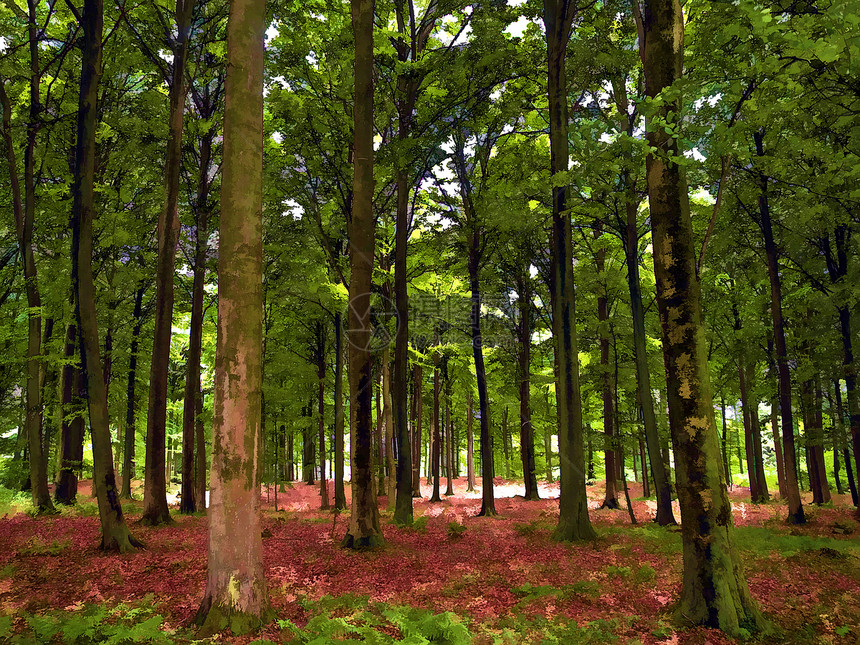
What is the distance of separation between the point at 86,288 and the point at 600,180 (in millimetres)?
13313

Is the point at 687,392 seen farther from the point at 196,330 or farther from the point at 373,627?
the point at 196,330

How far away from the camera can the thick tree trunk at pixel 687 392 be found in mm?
5707

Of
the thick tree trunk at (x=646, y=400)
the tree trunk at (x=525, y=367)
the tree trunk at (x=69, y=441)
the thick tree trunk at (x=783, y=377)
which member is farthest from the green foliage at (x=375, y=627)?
the tree trunk at (x=525, y=367)

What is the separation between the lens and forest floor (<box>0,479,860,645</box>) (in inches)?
216

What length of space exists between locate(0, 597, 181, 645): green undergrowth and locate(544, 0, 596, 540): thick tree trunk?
29.2ft

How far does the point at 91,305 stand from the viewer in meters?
9.45

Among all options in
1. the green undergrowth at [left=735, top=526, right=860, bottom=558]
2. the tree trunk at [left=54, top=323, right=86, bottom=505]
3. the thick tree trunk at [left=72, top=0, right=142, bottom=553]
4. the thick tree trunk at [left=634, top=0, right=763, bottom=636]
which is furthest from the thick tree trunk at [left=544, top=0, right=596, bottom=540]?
the tree trunk at [left=54, top=323, right=86, bottom=505]

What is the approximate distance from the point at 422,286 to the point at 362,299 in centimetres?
1018

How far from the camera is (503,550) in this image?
10914 millimetres

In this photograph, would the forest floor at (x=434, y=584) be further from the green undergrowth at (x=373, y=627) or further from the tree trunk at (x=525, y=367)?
the tree trunk at (x=525, y=367)

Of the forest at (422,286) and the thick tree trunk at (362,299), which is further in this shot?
the thick tree trunk at (362,299)

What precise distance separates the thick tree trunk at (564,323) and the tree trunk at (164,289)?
10.1 m

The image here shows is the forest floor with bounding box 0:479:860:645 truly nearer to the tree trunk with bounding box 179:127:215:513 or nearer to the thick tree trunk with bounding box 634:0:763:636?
the thick tree trunk with bounding box 634:0:763:636

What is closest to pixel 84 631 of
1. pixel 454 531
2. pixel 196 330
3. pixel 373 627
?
pixel 373 627
